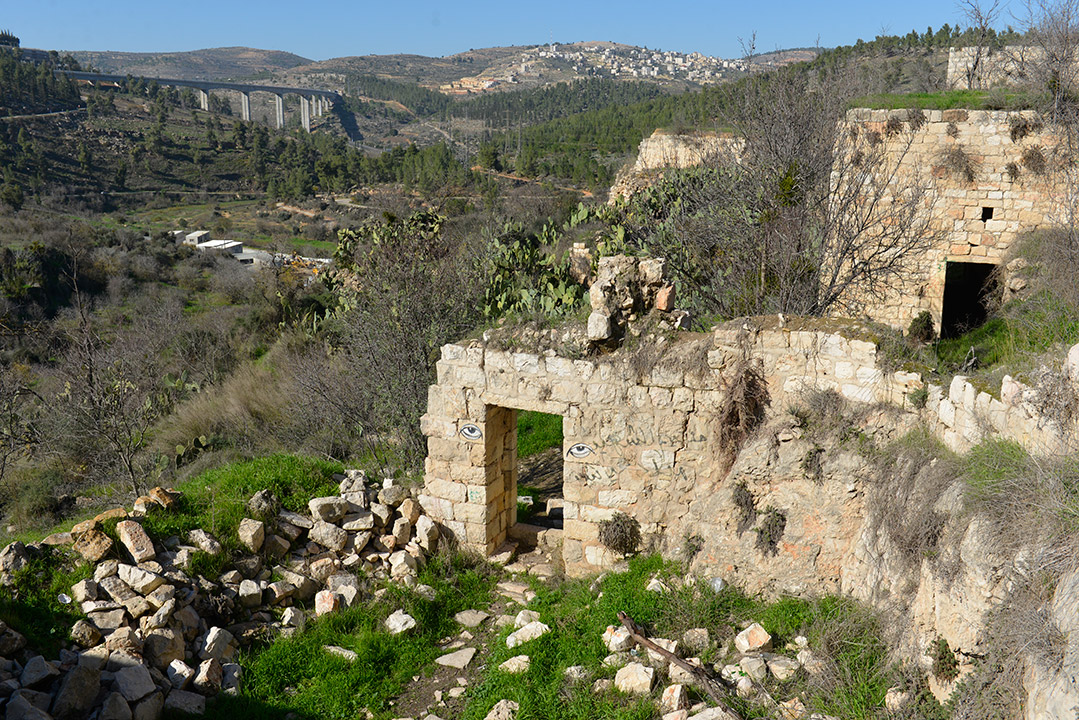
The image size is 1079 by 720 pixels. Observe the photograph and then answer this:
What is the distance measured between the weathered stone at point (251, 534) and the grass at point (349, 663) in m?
1.02

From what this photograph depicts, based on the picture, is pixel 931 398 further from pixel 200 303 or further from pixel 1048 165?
pixel 200 303

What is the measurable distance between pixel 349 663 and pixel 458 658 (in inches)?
36.3

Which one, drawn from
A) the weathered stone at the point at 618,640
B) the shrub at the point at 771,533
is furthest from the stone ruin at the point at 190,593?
the shrub at the point at 771,533

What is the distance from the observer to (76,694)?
5258 millimetres

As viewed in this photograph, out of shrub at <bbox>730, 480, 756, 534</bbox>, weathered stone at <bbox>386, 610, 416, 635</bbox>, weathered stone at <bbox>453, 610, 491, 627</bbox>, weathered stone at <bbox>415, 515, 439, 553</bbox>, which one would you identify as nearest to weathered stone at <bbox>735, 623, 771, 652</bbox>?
shrub at <bbox>730, 480, 756, 534</bbox>

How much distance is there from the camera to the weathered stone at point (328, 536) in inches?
307

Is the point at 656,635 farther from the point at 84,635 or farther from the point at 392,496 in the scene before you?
the point at 84,635

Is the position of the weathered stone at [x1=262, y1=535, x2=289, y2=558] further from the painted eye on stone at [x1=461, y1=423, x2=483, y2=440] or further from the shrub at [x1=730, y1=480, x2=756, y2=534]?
the shrub at [x1=730, y1=480, x2=756, y2=534]

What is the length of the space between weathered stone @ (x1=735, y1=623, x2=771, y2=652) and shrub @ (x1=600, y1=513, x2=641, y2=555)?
176 cm

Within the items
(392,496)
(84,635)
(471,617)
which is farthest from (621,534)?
(84,635)

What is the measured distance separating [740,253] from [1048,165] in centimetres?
631

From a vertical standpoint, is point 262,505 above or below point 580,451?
below

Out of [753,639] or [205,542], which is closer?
[753,639]

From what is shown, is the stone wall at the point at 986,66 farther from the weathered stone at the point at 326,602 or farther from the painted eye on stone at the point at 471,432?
the weathered stone at the point at 326,602
